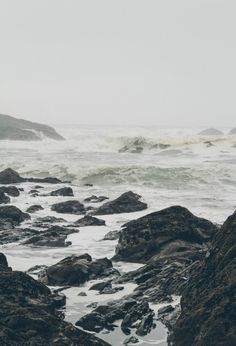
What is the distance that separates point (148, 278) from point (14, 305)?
357 centimetres

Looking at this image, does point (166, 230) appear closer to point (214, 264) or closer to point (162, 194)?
point (214, 264)

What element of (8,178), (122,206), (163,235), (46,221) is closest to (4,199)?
(46,221)

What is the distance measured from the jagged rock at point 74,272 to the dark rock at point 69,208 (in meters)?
8.64

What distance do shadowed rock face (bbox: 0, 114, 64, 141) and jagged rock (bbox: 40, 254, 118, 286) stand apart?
6326 cm

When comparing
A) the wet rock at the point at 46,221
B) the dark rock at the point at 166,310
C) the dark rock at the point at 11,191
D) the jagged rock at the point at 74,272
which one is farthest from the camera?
the dark rock at the point at 11,191

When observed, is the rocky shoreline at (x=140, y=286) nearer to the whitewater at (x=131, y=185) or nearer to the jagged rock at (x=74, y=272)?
the jagged rock at (x=74, y=272)

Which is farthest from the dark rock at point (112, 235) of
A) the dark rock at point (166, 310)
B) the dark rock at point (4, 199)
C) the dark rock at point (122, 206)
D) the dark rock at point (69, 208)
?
the dark rock at point (4, 199)

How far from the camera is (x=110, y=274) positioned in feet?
36.7

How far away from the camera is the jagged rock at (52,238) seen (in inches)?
563

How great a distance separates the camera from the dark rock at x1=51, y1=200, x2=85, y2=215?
20.1m

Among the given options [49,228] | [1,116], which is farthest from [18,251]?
[1,116]

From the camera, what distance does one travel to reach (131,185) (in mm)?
30641

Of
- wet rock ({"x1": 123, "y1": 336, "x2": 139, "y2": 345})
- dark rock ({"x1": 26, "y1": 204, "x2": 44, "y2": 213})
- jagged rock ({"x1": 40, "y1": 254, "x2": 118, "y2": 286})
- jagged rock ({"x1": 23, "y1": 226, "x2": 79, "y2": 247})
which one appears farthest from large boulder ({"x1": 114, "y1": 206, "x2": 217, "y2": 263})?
dark rock ({"x1": 26, "y1": 204, "x2": 44, "y2": 213})

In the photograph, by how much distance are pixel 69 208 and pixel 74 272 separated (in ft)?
31.7
